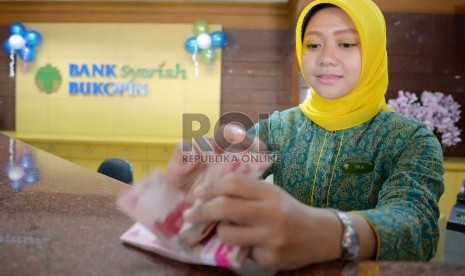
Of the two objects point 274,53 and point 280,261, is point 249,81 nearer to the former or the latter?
point 274,53

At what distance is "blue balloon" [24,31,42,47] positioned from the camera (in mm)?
6531

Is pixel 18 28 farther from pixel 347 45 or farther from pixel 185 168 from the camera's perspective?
pixel 185 168

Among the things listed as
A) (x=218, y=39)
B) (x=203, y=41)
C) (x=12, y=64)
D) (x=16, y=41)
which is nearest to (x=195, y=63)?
(x=203, y=41)

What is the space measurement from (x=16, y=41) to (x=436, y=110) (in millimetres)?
5952

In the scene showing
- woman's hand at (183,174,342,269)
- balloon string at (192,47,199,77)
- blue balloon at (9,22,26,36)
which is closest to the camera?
woman's hand at (183,174,342,269)

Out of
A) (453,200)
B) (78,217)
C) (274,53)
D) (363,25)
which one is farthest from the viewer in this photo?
(274,53)

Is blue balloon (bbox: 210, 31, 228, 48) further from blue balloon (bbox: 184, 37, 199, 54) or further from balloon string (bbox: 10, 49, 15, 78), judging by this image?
balloon string (bbox: 10, 49, 15, 78)

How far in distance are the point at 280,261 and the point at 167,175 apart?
0.75 feet

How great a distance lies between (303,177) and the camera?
Answer: 1.36m

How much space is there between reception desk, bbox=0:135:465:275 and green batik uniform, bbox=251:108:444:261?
16 cm

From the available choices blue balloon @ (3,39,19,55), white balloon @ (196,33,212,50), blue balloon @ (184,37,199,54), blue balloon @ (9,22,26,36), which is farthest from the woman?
blue balloon @ (3,39,19,55)

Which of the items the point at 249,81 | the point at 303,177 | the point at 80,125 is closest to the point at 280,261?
the point at 303,177

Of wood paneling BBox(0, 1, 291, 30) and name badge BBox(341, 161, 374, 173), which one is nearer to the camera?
name badge BBox(341, 161, 374, 173)

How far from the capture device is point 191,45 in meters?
6.32
